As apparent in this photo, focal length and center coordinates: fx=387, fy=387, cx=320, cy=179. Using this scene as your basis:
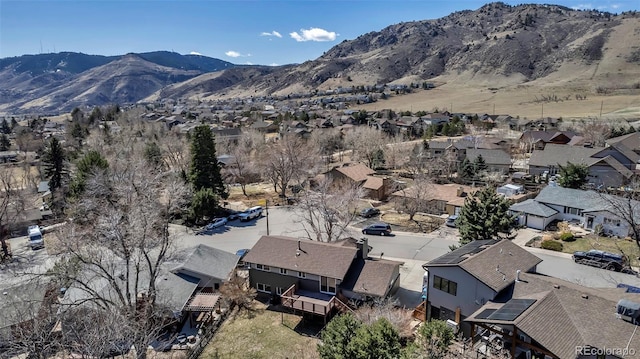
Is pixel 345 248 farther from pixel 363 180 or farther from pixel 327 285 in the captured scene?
pixel 363 180

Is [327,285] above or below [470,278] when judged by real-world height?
below

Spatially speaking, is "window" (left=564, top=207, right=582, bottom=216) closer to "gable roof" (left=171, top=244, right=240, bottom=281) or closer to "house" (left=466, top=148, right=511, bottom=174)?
"house" (left=466, top=148, right=511, bottom=174)

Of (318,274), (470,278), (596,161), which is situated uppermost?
(596,161)

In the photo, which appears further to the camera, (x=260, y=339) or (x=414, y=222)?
(x=414, y=222)

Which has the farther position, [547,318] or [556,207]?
[556,207]

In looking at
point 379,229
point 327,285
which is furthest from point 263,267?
point 379,229

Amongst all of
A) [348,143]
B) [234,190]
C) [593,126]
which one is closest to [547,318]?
[234,190]

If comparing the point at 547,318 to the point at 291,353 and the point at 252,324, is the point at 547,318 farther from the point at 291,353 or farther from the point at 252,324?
the point at 252,324
